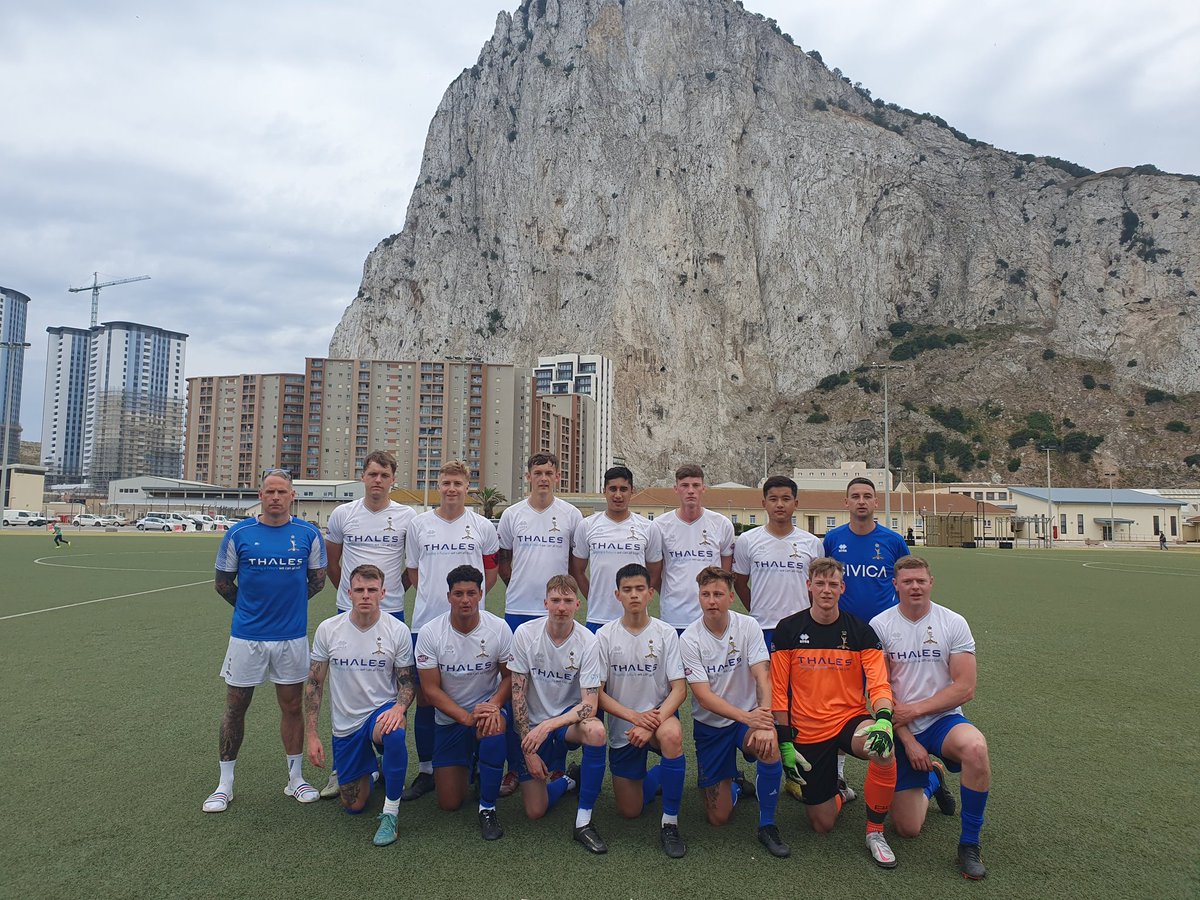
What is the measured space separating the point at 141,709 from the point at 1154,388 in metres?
105

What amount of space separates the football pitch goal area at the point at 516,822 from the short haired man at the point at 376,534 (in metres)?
1.23

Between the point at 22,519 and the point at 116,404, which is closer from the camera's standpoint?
the point at 22,519

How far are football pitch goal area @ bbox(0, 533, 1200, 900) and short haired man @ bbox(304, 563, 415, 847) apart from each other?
29 centimetres

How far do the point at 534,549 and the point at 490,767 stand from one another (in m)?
1.69

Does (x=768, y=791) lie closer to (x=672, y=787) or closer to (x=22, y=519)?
(x=672, y=787)

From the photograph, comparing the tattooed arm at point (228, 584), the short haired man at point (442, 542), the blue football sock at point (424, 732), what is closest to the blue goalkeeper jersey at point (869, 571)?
the short haired man at point (442, 542)

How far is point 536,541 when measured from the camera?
Answer: 18.1 feet

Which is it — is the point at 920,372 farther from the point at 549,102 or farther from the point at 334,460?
the point at 334,460

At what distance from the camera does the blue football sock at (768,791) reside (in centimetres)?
405

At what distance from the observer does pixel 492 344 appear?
103500 mm

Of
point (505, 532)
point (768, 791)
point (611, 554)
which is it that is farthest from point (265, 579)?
point (768, 791)

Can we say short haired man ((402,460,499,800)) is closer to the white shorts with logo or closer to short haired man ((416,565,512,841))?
short haired man ((416,565,512,841))

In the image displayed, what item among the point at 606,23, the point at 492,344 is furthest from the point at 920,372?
the point at 606,23

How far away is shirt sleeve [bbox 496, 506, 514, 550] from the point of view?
564 centimetres
